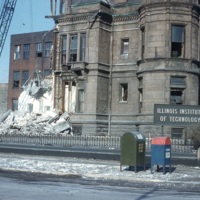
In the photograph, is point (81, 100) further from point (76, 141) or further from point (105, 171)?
point (105, 171)

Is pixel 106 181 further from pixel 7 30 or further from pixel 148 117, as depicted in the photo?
pixel 7 30

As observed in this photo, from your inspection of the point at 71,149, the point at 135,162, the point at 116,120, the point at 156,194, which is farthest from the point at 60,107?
the point at 156,194

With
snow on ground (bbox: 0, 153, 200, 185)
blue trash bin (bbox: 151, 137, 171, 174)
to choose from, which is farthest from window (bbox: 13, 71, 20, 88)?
blue trash bin (bbox: 151, 137, 171, 174)

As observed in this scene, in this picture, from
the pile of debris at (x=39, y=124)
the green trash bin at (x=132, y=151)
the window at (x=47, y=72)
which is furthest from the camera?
the window at (x=47, y=72)

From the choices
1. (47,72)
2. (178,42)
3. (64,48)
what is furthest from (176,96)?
(47,72)

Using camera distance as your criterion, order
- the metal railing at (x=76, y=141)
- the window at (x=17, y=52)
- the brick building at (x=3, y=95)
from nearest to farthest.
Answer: the metal railing at (x=76, y=141)
the window at (x=17, y=52)
the brick building at (x=3, y=95)

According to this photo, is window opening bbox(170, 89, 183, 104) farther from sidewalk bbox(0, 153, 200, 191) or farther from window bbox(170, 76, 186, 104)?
sidewalk bbox(0, 153, 200, 191)

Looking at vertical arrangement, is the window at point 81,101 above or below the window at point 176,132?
above

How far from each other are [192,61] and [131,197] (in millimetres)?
24595

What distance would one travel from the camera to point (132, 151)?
18.0 m

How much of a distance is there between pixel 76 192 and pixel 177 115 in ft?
26.9

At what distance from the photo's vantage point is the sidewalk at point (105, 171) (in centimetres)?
1567

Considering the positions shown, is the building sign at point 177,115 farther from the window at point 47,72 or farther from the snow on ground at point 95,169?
the window at point 47,72

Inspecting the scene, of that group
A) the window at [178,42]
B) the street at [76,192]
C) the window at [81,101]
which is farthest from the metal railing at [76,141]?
the street at [76,192]
